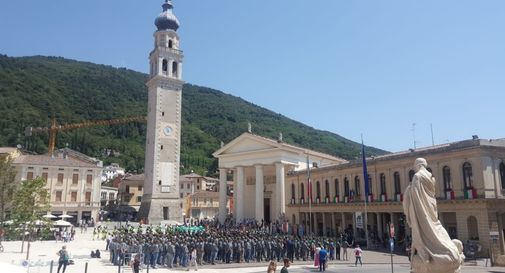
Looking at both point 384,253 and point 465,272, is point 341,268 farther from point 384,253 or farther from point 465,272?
point 384,253

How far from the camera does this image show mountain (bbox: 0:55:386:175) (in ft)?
A: 354

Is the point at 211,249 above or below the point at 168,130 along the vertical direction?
below

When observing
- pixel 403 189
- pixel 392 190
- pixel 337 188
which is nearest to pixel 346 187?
pixel 337 188

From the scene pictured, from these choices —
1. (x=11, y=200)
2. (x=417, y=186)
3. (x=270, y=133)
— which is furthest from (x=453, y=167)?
(x=270, y=133)

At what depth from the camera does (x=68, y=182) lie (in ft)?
183

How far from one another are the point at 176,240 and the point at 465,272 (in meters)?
15.3

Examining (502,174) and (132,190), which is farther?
(132,190)

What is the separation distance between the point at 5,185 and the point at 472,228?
101 feet

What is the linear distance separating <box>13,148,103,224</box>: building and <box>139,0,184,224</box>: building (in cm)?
733

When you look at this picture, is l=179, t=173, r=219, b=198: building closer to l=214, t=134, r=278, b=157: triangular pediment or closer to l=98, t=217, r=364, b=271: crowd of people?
l=214, t=134, r=278, b=157: triangular pediment

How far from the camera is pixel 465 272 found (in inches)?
806

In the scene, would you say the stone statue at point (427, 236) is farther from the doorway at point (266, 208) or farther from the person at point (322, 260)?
the doorway at point (266, 208)

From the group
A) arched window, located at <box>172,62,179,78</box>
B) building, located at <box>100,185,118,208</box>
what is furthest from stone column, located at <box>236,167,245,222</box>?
building, located at <box>100,185,118,208</box>

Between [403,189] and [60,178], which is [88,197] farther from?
[403,189]
